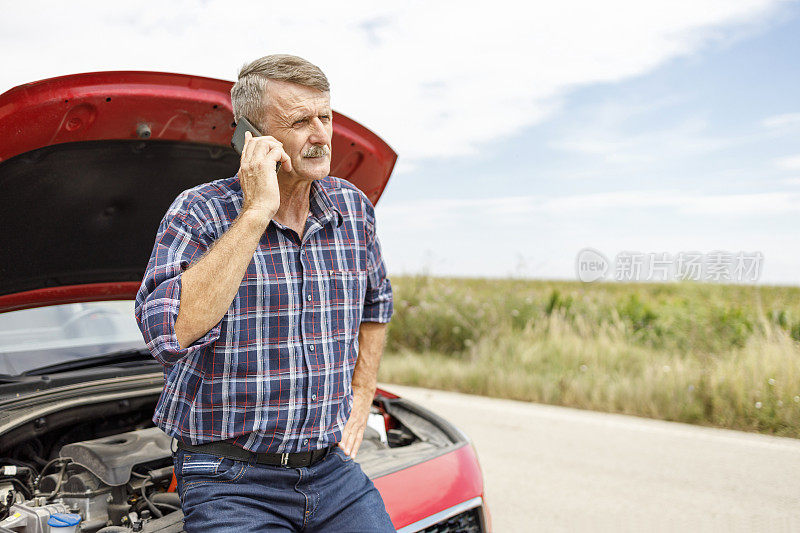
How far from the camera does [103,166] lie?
9.03 feet

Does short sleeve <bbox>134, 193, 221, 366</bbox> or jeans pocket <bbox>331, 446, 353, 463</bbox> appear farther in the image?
jeans pocket <bbox>331, 446, 353, 463</bbox>

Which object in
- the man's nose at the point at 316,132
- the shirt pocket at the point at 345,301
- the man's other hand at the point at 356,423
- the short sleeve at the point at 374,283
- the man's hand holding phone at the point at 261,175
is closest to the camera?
the man's hand holding phone at the point at 261,175

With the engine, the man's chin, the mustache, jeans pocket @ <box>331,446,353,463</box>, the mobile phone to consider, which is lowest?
the engine

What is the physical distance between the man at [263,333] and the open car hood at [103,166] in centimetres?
34

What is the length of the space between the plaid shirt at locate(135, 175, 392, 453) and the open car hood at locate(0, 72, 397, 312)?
45cm

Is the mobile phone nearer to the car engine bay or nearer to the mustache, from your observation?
the mustache

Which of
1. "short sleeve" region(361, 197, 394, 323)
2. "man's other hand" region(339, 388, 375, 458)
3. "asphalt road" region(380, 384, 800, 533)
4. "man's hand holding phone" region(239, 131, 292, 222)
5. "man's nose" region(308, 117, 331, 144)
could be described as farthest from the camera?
"asphalt road" region(380, 384, 800, 533)

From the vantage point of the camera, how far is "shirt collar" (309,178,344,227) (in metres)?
2.46

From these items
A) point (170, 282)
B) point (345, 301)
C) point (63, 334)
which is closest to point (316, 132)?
point (345, 301)

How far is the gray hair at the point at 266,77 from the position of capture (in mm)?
2258

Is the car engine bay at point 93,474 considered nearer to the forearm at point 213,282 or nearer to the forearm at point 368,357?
the forearm at point 368,357

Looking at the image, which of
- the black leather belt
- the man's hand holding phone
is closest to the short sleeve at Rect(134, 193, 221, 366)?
the man's hand holding phone

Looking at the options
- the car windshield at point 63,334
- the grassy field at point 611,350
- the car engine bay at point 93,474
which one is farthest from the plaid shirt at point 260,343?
the grassy field at point 611,350

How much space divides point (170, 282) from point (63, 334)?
1.67m
